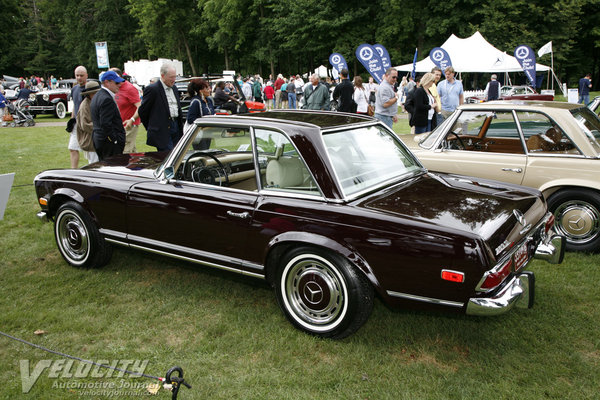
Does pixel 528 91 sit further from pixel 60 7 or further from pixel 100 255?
pixel 60 7

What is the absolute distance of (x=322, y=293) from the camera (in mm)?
3223

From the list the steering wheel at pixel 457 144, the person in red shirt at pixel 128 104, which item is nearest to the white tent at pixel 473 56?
the steering wheel at pixel 457 144

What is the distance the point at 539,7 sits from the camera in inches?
1366

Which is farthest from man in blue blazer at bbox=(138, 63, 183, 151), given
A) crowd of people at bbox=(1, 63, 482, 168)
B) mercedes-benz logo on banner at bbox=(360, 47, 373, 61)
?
mercedes-benz logo on banner at bbox=(360, 47, 373, 61)

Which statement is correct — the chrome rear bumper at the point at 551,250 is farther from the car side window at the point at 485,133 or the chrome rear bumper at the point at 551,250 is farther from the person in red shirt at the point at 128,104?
the person in red shirt at the point at 128,104

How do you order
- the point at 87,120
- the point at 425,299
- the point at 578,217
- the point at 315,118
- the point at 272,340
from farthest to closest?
the point at 87,120 → the point at 578,217 → the point at 315,118 → the point at 272,340 → the point at 425,299

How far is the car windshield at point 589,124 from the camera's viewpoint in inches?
188

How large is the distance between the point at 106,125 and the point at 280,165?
341 cm

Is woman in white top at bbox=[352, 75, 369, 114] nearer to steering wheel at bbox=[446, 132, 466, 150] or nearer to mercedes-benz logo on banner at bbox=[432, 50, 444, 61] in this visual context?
steering wheel at bbox=[446, 132, 466, 150]

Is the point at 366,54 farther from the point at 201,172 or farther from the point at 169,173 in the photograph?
the point at 169,173

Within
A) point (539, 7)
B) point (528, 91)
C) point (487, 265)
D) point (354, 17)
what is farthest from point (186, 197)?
point (354, 17)

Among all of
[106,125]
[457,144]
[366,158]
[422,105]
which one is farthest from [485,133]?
[106,125]

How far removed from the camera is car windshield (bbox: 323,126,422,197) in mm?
3309

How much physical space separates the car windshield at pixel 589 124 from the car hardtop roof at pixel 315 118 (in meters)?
2.49
